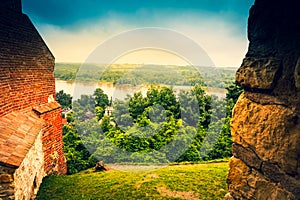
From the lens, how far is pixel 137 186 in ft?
20.6

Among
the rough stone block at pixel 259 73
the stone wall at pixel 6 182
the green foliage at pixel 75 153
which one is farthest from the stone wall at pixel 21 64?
the green foliage at pixel 75 153

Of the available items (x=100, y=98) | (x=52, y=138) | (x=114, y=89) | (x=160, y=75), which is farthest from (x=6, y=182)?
(x=160, y=75)

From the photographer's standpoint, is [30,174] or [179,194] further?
[179,194]

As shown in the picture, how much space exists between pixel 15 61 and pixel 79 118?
13777mm

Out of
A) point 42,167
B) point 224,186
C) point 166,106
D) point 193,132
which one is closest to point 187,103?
point 166,106

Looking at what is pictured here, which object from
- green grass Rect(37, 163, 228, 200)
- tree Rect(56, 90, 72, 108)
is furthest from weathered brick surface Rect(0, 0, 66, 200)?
tree Rect(56, 90, 72, 108)

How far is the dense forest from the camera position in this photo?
13.1 meters

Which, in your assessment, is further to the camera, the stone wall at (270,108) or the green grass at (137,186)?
the green grass at (137,186)

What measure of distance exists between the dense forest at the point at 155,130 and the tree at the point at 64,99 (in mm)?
7324

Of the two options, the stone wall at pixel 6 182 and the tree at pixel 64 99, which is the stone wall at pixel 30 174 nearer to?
the stone wall at pixel 6 182

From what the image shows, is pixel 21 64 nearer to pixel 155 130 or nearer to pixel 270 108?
pixel 270 108

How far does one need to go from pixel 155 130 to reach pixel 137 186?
812 centimetres

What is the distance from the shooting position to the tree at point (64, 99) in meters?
26.3

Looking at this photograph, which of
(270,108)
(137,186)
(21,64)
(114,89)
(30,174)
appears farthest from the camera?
(114,89)
